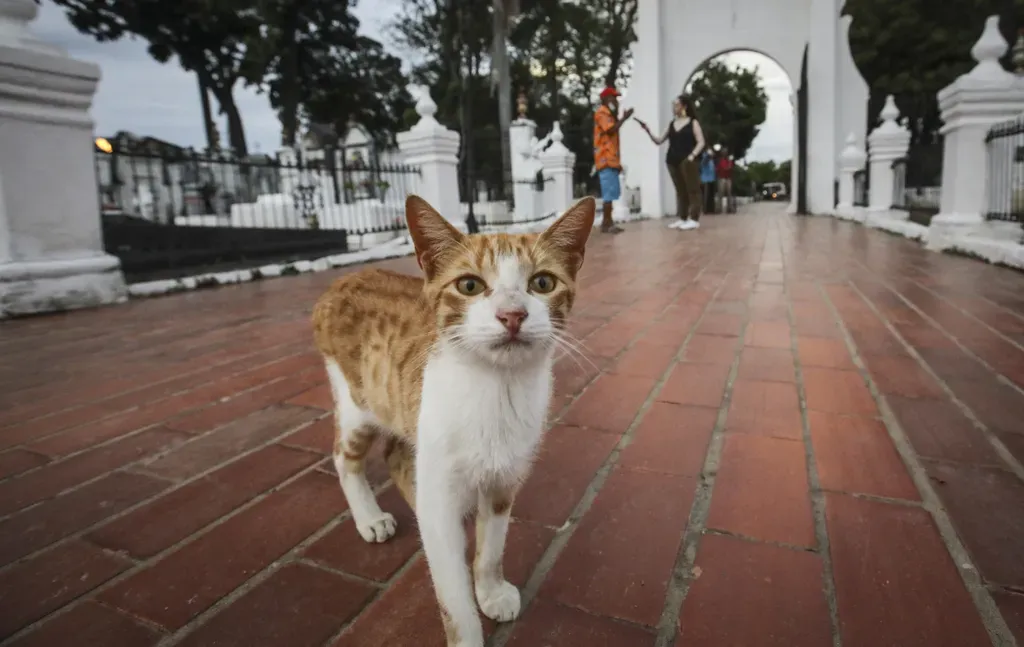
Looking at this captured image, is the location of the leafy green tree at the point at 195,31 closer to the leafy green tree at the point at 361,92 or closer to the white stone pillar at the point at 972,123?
the leafy green tree at the point at 361,92

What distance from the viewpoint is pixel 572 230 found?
4.84 ft

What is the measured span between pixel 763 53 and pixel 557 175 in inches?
382

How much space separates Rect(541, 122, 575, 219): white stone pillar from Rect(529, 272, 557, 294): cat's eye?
11423mm

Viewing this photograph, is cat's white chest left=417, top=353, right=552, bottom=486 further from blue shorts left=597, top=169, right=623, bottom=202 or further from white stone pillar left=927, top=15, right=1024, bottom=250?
blue shorts left=597, top=169, right=623, bottom=202

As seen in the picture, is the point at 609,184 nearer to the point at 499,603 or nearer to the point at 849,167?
the point at 849,167

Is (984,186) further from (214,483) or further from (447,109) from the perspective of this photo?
(447,109)

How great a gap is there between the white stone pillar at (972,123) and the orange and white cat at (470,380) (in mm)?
7596

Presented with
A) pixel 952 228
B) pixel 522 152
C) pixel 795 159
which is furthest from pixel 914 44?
pixel 952 228

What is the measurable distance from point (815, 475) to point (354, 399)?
1.50 meters

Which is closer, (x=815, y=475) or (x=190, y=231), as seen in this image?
(x=815, y=475)

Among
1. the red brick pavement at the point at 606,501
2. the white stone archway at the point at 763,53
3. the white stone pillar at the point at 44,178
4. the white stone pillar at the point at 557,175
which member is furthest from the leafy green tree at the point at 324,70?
the red brick pavement at the point at 606,501

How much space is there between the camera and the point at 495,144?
23781 mm

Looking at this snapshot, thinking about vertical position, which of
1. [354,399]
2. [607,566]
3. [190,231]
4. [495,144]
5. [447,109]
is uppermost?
[447,109]

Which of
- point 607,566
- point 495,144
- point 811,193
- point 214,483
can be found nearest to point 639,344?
A: point 607,566
